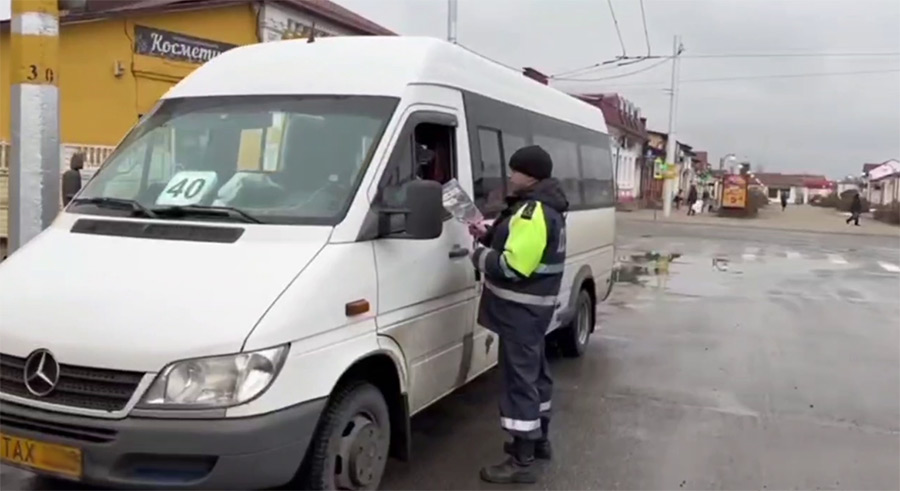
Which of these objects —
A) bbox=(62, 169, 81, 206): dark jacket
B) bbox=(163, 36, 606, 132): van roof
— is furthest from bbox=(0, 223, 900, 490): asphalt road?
bbox=(163, 36, 606, 132): van roof

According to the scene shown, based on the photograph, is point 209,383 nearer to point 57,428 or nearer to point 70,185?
point 57,428

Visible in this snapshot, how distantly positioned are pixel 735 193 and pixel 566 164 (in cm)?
4295

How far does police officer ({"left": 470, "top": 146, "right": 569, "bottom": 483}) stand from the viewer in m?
4.88

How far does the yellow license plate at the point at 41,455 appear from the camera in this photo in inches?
141

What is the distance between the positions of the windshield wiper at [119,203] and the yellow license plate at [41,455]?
1.28m

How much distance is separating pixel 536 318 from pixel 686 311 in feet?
25.0

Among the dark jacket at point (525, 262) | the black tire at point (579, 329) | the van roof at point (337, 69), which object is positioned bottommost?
the black tire at point (579, 329)

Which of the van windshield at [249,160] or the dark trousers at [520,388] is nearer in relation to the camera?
the van windshield at [249,160]

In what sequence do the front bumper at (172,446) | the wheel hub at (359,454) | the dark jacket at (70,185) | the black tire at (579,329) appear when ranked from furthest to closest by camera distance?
1. the black tire at (579,329)
2. the dark jacket at (70,185)
3. the wheel hub at (359,454)
4. the front bumper at (172,446)

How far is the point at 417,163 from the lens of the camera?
16.5ft

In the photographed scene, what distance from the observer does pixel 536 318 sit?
16.4 feet

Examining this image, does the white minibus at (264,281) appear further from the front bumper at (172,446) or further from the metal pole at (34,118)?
the metal pole at (34,118)

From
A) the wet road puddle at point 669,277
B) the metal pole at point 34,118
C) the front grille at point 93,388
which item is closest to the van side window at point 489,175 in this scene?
the front grille at point 93,388

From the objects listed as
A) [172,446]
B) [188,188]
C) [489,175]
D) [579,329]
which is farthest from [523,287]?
[579,329]
